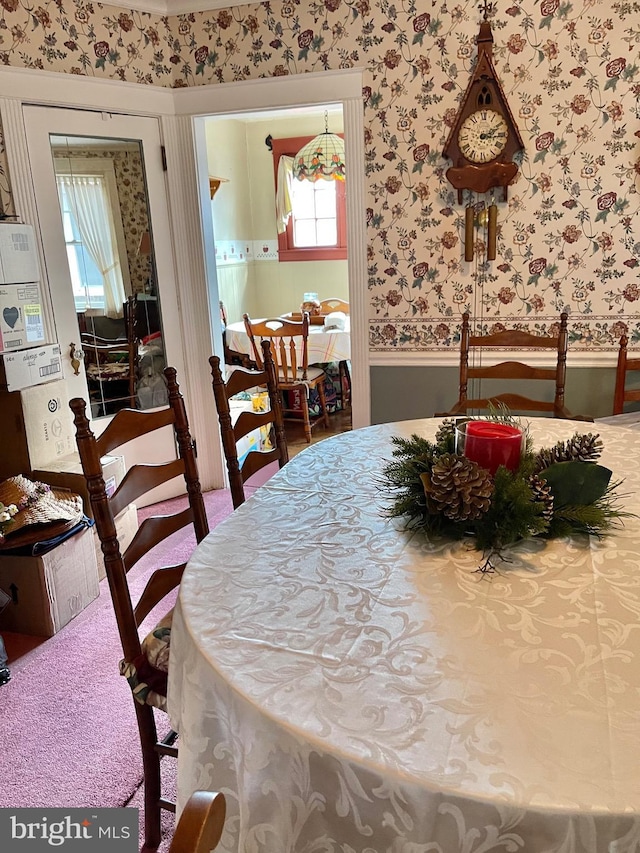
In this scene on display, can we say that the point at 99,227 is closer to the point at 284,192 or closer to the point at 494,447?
the point at 494,447

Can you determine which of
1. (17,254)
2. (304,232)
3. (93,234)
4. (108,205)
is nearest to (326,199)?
(304,232)

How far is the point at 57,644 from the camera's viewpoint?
7.77 feet

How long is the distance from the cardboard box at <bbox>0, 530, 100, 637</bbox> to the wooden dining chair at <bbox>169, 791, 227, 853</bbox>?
206cm

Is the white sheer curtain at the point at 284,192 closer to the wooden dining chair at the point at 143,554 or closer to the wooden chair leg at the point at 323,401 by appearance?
the wooden chair leg at the point at 323,401

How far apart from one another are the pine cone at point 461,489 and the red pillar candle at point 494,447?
0.08 metres

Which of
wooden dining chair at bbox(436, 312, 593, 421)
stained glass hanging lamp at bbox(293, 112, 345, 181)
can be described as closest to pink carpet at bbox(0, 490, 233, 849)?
wooden dining chair at bbox(436, 312, 593, 421)

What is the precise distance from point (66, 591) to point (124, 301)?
1.54 m

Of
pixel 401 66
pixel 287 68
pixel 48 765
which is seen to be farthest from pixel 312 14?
pixel 48 765

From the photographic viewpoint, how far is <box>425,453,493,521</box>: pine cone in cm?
118

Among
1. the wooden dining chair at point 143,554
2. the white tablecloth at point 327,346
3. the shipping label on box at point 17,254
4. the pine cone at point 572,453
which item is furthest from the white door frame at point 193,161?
the pine cone at point 572,453

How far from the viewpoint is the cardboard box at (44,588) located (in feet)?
7.73

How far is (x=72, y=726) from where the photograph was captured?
6.40ft

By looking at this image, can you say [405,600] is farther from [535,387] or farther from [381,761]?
[535,387]

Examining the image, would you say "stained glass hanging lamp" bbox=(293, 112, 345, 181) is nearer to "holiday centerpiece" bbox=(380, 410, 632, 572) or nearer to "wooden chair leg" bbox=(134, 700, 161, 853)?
"holiday centerpiece" bbox=(380, 410, 632, 572)
